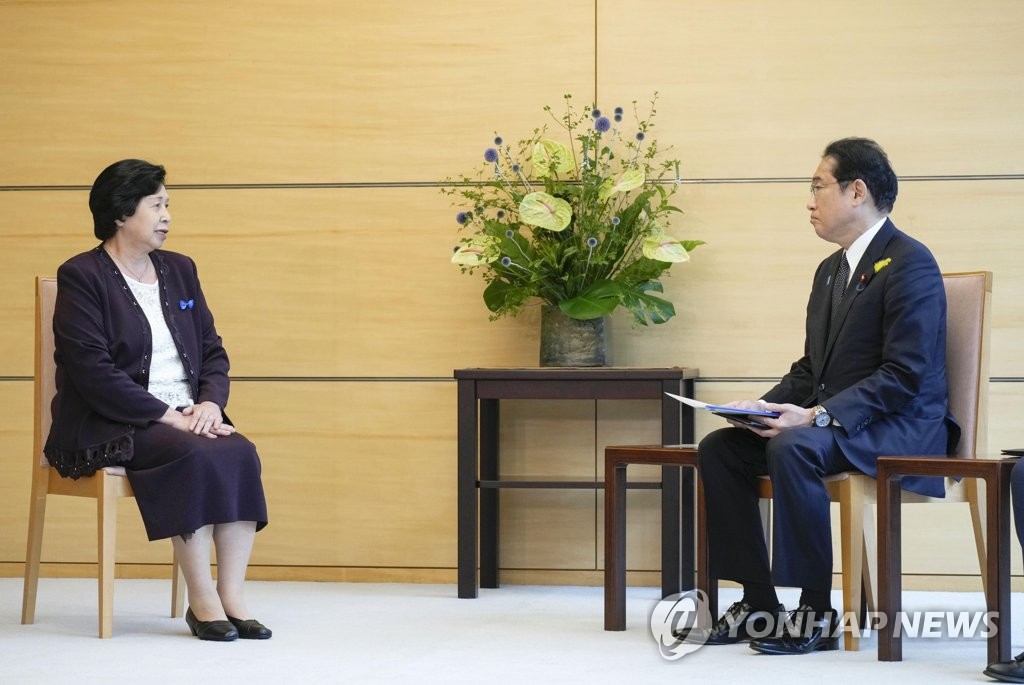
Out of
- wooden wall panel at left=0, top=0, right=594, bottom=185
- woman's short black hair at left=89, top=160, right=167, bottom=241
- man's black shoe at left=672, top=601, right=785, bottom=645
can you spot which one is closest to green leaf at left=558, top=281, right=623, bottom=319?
wooden wall panel at left=0, top=0, right=594, bottom=185

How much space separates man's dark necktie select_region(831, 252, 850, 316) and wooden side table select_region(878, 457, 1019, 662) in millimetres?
592

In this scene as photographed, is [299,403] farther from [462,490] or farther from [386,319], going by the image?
[462,490]

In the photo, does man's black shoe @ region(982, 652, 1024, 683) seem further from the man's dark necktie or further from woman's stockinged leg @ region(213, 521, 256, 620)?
woman's stockinged leg @ region(213, 521, 256, 620)

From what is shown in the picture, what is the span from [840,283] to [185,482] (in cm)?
188

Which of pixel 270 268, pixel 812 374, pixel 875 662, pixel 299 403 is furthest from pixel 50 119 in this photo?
pixel 875 662

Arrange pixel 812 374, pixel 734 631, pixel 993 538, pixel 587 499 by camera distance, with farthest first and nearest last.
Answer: pixel 587 499
pixel 812 374
pixel 734 631
pixel 993 538

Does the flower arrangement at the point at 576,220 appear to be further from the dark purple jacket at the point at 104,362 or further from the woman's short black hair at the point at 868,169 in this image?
the dark purple jacket at the point at 104,362

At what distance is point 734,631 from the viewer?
10.9 feet

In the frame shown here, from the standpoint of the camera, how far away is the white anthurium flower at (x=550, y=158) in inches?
176

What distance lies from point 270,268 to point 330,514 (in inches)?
37.1

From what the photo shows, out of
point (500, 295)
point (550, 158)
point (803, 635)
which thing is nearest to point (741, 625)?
point (803, 635)

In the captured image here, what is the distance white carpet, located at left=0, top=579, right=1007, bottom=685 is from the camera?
2.92 meters

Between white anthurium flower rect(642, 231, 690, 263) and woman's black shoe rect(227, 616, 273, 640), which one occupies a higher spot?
white anthurium flower rect(642, 231, 690, 263)

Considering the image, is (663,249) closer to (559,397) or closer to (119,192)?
(559,397)
